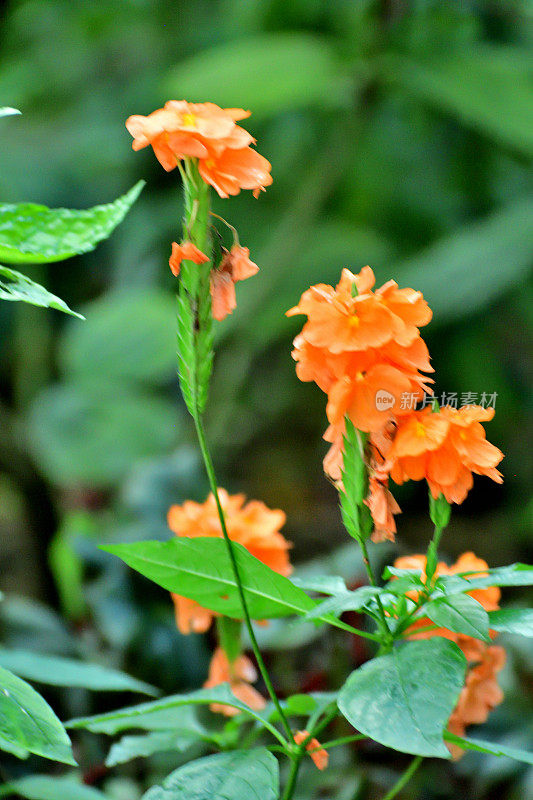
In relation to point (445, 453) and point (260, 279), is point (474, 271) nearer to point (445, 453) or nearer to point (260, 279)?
point (260, 279)

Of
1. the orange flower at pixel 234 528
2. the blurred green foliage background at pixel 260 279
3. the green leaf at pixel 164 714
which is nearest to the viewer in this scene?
the green leaf at pixel 164 714

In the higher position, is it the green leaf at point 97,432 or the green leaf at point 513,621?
the green leaf at point 513,621

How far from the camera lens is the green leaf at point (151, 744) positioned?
454 millimetres

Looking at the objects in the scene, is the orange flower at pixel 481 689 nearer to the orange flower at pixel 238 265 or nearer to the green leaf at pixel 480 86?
the orange flower at pixel 238 265

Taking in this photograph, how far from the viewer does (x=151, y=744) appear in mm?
470

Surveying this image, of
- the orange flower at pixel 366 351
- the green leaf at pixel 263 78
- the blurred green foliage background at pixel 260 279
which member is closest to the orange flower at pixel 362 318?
the orange flower at pixel 366 351

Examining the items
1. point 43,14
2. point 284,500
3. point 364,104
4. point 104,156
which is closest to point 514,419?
point 284,500

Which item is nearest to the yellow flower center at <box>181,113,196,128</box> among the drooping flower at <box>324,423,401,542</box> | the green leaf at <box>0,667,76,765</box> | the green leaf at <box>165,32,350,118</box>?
the drooping flower at <box>324,423,401,542</box>

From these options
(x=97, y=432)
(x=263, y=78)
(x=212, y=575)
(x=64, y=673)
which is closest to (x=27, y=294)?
(x=212, y=575)

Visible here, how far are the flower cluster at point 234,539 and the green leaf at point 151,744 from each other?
1.7 inches

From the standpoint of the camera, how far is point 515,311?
1.50m

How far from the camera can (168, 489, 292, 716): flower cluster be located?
507mm

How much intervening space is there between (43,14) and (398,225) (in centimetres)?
99

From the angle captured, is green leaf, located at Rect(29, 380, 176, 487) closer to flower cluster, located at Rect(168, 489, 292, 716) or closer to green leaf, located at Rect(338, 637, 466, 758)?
flower cluster, located at Rect(168, 489, 292, 716)
